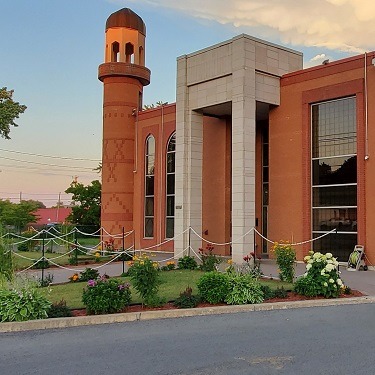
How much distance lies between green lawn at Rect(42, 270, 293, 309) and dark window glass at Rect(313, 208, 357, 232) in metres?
6.50

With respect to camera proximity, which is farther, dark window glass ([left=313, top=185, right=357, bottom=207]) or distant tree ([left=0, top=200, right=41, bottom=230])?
distant tree ([left=0, top=200, right=41, bottom=230])

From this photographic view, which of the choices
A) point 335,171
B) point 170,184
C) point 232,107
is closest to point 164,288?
point 335,171

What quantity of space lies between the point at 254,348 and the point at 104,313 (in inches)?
134

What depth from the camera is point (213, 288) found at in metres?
11.0

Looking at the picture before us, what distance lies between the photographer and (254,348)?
7.52 m

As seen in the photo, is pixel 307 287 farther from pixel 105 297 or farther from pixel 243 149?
pixel 243 149

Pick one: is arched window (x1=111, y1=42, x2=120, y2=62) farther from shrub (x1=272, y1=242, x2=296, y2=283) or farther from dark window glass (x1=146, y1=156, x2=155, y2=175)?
shrub (x1=272, y1=242, x2=296, y2=283)

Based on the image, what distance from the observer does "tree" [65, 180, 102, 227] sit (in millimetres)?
47906

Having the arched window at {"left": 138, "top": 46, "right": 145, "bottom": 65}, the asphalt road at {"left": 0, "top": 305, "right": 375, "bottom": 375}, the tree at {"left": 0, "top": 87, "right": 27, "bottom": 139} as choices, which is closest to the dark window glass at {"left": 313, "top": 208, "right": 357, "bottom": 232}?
the asphalt road at {"left": 0, "top": 305, "right": 375, "bottom": 375}

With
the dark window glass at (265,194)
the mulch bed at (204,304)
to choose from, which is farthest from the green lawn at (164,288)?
the dark window glass at (265,194)

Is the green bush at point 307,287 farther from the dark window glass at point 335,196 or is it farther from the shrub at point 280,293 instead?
the dark window glass at point 335,196

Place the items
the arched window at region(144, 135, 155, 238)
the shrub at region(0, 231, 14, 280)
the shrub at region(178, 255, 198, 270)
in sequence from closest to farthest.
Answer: the shrub at region(0, 231, 14, 280)
the shrub at region(178, 255, 198, 270)
the arched window at region(144, 135, 155, 238)

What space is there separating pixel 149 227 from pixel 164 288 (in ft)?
58.7

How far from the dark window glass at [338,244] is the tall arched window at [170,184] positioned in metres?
10.7
